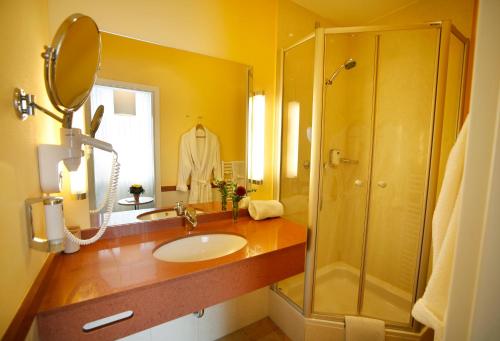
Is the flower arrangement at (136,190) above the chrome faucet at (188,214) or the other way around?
above

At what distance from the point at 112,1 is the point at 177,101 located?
55cm

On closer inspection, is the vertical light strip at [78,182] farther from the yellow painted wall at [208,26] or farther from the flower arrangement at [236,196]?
the flower arrangement at [236,196]

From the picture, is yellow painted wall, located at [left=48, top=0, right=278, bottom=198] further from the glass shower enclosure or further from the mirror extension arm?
the mirror extension arm

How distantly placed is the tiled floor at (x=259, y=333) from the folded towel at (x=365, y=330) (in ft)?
1.49

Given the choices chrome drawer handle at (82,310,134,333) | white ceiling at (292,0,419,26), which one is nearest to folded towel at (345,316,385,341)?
chrome drawer handle at (82,310,134,333)

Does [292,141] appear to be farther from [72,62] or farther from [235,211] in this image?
[72,62]

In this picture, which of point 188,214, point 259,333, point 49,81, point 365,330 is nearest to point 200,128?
point 188,214

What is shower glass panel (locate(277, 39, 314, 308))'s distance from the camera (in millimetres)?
1631

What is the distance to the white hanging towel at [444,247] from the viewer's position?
50 cm

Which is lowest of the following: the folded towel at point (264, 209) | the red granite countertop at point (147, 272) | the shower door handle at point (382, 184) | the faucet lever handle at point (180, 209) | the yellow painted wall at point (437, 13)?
the red granite countertop at point (147, 272)

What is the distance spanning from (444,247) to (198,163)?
1.25m

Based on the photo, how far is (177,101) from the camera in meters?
1.36

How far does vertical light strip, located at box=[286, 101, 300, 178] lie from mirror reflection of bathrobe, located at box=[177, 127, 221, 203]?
1.95ft

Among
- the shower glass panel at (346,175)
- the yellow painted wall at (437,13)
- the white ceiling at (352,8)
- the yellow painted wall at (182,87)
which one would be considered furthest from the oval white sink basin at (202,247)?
the yellow painted wall at (437,13)
